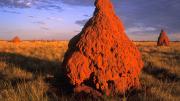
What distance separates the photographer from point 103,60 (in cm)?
878

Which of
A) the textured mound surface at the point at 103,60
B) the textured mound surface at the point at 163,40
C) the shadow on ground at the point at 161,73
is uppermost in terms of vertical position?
the textured mound surface at the point at 163,40

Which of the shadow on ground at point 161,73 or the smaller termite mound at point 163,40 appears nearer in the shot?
the shadow on ground at point 161,73

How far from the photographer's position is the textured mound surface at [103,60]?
866cm

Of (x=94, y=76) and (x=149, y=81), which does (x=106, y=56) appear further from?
(x=149, y=81)

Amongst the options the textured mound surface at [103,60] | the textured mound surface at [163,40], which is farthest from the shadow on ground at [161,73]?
the textured mound surface at [163,40]

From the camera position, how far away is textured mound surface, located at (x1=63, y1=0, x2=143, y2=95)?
8.66m

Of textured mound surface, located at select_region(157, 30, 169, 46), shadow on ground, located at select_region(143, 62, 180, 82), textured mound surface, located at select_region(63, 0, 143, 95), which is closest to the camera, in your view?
textured mound surface, located at select_region(63, 0, 143, 95)

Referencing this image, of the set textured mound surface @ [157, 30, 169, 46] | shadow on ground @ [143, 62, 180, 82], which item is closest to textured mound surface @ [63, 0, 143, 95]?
shadow on ground @ [143, 62, 180, 82]

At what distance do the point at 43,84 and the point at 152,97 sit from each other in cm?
264

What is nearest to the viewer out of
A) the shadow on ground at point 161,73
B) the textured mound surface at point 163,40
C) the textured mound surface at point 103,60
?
the textured mound surface at point 103,60

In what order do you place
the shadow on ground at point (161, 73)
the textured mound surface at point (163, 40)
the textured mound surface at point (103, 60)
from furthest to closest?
the textured mound surface at point (163, 40) → the shadow on ground at point (161, 73) → the textured mound surface at point (103, 60)

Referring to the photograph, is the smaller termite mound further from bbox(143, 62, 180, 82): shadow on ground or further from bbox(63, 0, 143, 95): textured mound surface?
bbox(63, 0, 143, 95): textured mound surface

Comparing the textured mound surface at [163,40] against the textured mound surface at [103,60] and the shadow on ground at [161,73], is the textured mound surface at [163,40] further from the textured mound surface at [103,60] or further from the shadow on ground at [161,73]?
the textured mound surface at [103,60]

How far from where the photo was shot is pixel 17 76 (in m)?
11.0
